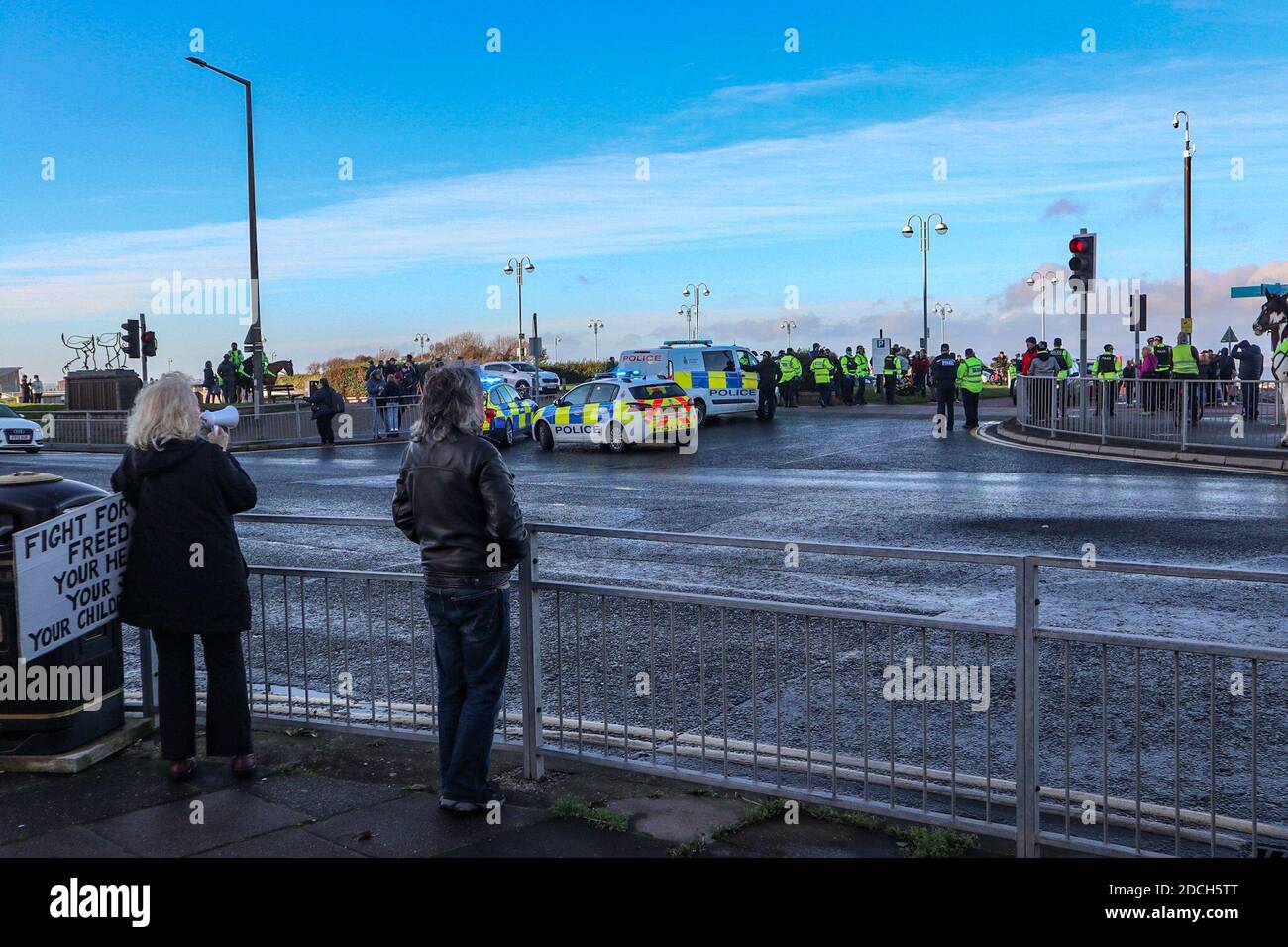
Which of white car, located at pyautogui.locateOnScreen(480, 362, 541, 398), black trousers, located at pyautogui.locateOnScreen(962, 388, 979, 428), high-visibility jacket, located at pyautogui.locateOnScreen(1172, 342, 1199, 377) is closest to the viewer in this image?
A: high-visibility jacket, located at pyautogui.locateOnScreen(1172, 342, 1199, 377)

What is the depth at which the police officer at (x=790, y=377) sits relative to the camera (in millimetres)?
37969

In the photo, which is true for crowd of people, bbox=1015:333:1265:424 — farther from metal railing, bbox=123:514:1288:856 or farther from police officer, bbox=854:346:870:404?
metal railing, bbox=123:514:1288:856

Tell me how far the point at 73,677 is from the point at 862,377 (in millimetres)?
35838

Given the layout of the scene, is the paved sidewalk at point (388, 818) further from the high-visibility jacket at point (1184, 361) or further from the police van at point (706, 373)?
the police van at point (706, 373)

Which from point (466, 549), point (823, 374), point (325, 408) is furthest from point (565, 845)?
point (823, 374)

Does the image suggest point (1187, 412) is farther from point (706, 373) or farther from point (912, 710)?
point (912, 710)

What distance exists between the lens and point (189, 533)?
529cm

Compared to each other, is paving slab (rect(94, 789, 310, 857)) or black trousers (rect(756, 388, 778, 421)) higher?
black trousers (rect(756, 388, 778, 421))

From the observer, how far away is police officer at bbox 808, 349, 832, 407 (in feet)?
122

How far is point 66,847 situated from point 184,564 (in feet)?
3.96

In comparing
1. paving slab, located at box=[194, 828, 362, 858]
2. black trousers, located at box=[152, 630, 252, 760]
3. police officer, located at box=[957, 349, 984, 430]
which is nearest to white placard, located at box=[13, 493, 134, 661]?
black trousers, located at box=[152, 630, 252, 760]

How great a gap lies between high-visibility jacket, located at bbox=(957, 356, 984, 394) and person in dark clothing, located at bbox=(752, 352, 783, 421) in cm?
502

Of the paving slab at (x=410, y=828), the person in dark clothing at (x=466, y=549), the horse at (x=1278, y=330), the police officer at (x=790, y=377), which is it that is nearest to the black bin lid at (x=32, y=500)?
the person in dark clothing at (x=466, y=549)

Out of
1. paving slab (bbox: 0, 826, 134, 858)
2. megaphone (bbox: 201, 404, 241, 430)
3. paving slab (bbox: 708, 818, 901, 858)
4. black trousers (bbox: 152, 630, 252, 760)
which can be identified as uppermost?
megaphone (bbox: 201, 404, 241, 430)
